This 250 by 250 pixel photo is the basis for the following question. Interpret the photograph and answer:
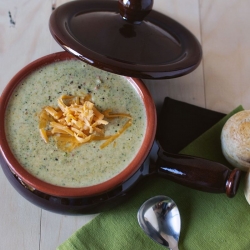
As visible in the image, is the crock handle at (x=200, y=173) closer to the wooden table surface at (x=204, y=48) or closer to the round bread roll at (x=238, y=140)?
the round bread roll at (x=238, y=140)

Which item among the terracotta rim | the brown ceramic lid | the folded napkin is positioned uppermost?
the brown ceramic lid

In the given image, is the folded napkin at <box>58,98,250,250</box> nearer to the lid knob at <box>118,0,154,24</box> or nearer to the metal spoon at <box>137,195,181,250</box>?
the metal spoon at <box>137,195,181,250</box>

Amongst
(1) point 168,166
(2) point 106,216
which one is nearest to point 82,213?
(2) point 106,216

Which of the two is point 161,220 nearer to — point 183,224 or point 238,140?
point 183,224

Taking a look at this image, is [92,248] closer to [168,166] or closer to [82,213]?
[82,213]

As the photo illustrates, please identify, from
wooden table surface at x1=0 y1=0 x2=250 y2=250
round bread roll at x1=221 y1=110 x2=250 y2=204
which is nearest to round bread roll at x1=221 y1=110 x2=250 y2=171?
round bread roll at x1=221 y1=110 x2=250 y2=204

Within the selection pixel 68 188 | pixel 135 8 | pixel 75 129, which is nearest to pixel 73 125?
pixel 75 129
